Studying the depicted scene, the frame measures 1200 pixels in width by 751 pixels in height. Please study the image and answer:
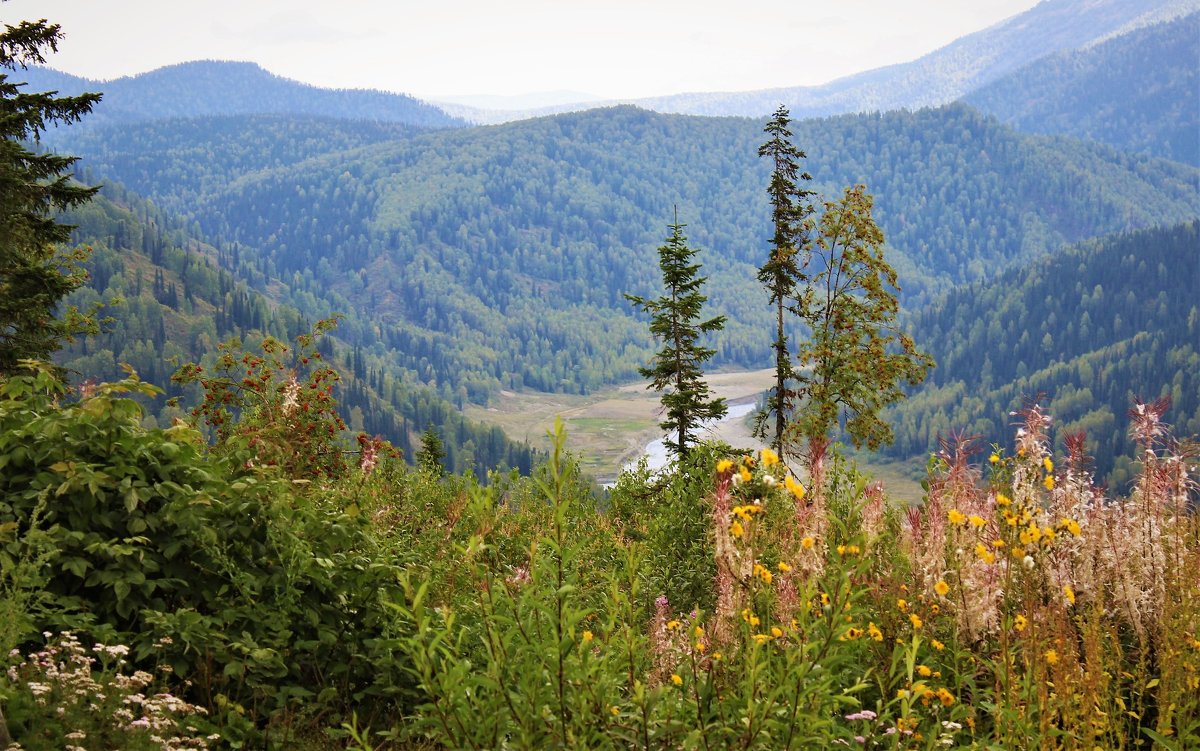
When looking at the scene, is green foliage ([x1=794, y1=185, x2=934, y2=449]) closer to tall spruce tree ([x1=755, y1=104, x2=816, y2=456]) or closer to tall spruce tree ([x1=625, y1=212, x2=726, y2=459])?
tall spruce tree ([x1=755, y1=104, x2=816, y2=456])

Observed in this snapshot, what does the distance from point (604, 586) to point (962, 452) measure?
2.97 m

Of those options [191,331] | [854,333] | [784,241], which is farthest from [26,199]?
[191,331]

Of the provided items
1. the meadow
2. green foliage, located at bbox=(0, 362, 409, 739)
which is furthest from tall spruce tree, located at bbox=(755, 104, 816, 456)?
green foliage, located at bbox=(0, 362, 409, 739)

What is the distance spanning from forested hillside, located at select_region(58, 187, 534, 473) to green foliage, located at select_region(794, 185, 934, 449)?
121 metres

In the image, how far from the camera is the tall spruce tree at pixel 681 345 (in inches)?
824

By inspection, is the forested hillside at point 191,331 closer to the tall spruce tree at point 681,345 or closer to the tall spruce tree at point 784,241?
the tall spruce tree at point 784,241

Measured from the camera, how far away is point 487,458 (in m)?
165

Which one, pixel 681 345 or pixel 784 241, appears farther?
pixel 784 241

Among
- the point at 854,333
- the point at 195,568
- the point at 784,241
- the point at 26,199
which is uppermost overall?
the point at 26,199

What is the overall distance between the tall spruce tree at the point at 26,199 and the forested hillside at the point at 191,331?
126 m

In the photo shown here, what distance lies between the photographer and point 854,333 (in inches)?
953

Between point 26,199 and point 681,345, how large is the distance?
44.1ft

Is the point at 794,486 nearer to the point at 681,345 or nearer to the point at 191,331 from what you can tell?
the point at 681,345

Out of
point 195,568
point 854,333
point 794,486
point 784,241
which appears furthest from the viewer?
point 784,241
